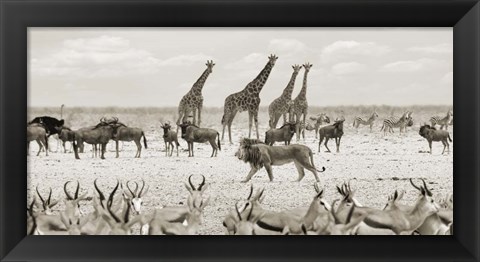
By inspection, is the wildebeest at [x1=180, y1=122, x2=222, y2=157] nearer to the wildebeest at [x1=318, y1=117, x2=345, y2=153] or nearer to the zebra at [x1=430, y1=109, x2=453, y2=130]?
the wildebeest at [x1=318, y1=117, x2=345, y2=153]

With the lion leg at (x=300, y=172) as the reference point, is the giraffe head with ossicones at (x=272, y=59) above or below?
above

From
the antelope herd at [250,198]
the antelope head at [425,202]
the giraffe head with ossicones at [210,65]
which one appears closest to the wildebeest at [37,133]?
the antelope herd at [250,198]

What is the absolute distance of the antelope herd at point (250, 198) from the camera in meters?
3.69

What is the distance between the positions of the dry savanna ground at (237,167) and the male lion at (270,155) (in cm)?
3

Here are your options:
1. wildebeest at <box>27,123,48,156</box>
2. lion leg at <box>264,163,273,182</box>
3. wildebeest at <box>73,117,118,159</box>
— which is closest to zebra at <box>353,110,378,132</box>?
lion leg at <box>264,163,273,182</box>

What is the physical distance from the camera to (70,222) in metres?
3.72

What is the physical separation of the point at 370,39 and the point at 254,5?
0.57 m

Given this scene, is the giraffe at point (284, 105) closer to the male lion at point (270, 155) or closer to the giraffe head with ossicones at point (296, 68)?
the giraffe head with ossicones at point (296, 68)

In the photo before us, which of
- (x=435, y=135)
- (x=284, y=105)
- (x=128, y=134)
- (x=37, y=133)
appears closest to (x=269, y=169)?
(x=284, y=105)
